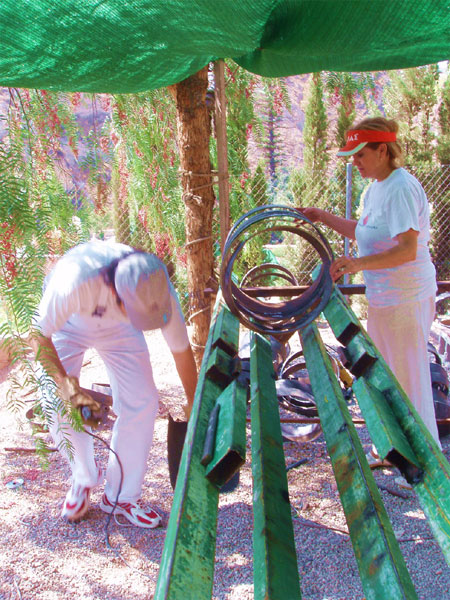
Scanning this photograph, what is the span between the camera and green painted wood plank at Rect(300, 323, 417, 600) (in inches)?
46.7

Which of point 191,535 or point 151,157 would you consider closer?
point 191,535

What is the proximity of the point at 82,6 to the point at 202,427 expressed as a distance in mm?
1527

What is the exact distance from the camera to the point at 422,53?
8.98 ft

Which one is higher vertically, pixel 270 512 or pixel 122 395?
pixel 270 512

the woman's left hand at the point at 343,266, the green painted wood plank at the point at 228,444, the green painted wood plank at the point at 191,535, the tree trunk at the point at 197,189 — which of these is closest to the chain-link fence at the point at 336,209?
the tree trunk at the point at 197,189

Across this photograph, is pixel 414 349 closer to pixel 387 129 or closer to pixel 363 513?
pixel 387 129

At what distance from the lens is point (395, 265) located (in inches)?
111

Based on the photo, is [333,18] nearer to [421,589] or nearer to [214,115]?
[214,115]

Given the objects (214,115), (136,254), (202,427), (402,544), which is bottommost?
(402,544)

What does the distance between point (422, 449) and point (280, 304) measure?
1.57 m

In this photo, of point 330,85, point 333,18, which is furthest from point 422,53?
point 330,85

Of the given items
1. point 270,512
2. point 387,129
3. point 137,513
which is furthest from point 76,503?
point 387,129

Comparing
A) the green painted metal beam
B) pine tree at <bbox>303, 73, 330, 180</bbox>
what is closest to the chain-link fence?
pine tree at <bbox>303, 73, 330, 180</bbox>

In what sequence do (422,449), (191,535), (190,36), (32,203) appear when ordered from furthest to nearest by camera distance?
(190,36)
(32,203)
(422,449)
(191,535)
